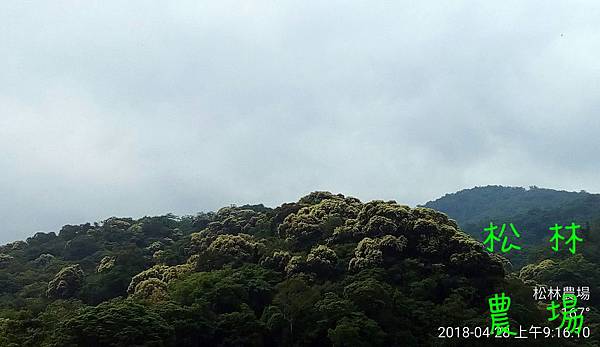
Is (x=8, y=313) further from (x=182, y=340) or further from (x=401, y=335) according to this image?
(x=401, y=335)

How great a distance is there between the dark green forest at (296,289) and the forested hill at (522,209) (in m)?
33.6

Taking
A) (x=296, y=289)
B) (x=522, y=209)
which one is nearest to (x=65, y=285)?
(x=296, y=289)

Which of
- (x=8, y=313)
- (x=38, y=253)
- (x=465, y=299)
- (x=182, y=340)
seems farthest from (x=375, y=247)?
(x=38, y=253)

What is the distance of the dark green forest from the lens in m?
18.8

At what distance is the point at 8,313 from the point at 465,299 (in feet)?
56.6

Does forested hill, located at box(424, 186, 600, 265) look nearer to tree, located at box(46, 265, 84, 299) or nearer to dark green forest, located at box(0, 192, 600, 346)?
dark green forest, located at box(0, 192, 600, 346)

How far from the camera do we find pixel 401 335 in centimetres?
1956

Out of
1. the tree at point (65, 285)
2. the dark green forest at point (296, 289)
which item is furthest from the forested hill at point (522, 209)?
the tree at point (65, 285)

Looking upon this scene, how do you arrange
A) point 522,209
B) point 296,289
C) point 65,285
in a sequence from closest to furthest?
point 296,289, point 65,285, point 522,209

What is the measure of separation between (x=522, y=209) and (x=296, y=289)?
10993 cm

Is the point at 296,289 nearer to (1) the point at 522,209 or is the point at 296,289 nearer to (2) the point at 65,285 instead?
(2) the point at 65,285

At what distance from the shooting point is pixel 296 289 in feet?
70.3

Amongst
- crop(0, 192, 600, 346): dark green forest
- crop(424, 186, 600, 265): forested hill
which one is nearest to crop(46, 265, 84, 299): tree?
crop(0, 192, 600, 346): dark green forest

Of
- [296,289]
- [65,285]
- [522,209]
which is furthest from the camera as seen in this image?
[522,209]
